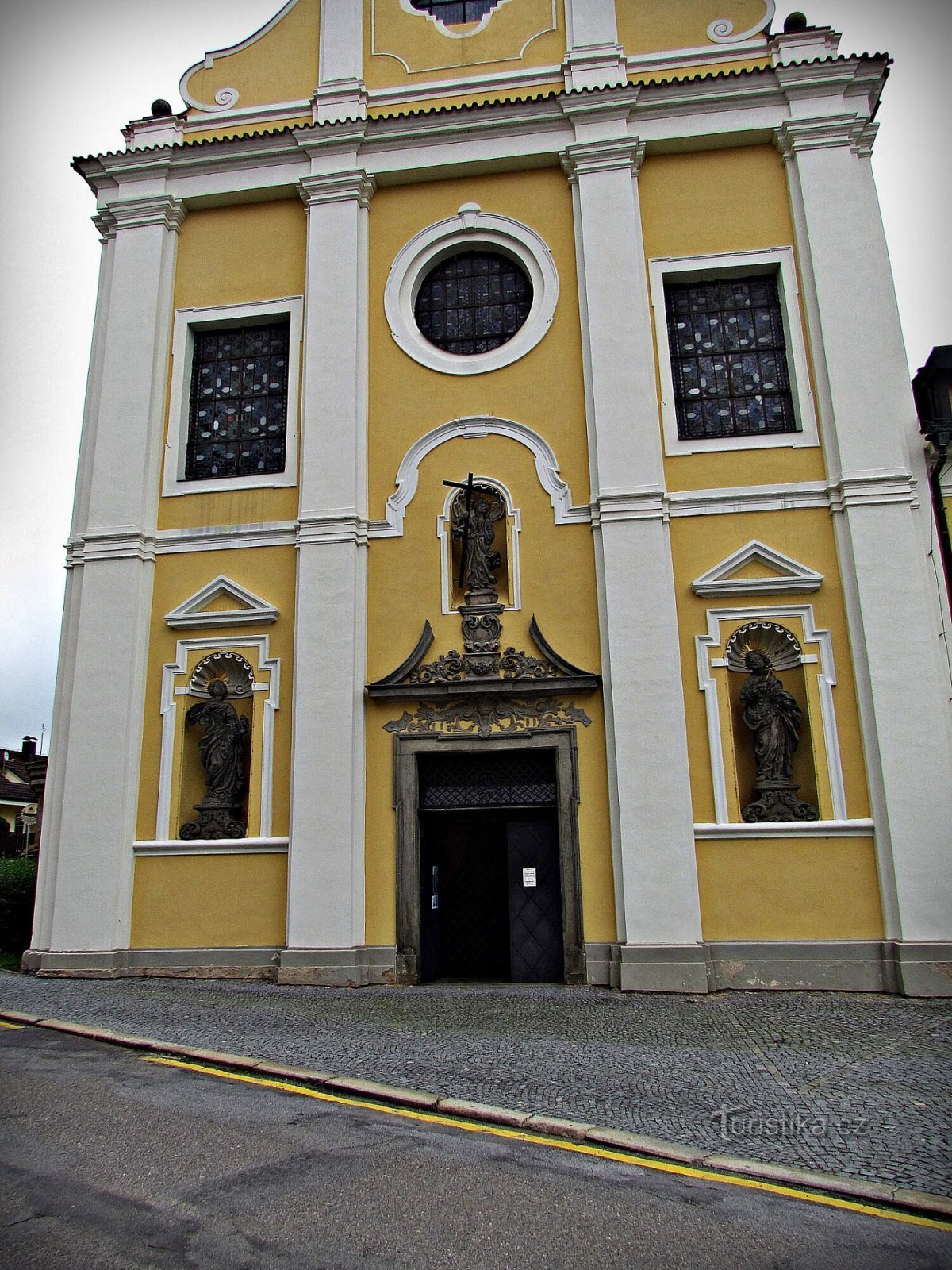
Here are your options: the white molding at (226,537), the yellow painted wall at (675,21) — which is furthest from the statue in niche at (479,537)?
the yellow painted wall at (675,21)

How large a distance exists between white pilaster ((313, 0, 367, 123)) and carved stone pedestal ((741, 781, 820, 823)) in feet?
33.9

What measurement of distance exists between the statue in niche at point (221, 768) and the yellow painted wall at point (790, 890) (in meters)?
5.47

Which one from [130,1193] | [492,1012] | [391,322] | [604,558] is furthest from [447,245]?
[130,1193]

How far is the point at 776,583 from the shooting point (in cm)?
1112

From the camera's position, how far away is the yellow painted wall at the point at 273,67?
14.0 meters

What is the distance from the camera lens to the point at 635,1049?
731 centimetres

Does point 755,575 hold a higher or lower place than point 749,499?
lower

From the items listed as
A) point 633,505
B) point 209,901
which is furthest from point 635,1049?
point 633,505

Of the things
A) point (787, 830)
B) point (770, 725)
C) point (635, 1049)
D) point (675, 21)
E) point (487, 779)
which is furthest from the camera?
point (675, 21)

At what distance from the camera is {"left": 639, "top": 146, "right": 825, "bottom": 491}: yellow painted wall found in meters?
12.4

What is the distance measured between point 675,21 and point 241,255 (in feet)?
22.3

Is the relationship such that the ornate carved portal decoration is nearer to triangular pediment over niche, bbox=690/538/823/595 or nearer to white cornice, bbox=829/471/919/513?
triangular pediment over niche, bbox=690/538/823/595

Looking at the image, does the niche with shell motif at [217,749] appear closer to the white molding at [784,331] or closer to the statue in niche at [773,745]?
the statue in niche at [773,745]

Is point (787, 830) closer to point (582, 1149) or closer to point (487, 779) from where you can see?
point (487, 779)
